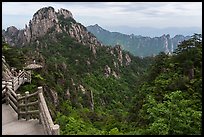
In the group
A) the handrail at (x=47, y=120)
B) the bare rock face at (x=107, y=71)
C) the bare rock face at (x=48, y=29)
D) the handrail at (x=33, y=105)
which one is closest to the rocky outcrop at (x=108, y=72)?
the bare rock face at (x=107, y=71)

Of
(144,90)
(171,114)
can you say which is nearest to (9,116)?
(171,114)

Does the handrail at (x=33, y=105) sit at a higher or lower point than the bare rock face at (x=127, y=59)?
higher

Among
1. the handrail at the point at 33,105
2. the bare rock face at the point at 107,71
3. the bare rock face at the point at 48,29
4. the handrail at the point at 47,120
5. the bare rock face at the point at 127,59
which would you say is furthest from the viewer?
the bare rock face at the point at 127,59

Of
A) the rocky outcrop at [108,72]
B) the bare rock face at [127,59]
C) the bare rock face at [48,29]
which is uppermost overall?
the bare rock face at [48,29]

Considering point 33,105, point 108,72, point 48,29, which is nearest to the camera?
point 33,105

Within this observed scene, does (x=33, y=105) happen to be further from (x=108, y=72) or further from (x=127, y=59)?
(x=127, y=59)

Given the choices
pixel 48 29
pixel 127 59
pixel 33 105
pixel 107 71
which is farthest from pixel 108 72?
pixel 33 105

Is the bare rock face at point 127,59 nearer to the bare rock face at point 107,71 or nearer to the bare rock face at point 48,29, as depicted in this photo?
the bare rock face at point 48,29

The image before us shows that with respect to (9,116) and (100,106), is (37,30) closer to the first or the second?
(100,106)

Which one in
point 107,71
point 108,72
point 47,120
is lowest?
point 108,72

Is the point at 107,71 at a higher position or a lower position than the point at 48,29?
lower

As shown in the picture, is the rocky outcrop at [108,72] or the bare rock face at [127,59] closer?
the rocky outcrop at [108,72]

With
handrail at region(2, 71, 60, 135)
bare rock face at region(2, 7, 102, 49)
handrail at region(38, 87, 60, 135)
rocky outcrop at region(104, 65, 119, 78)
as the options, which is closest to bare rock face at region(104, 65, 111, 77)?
rocky outcrop at region(104, 65, 119, 78)

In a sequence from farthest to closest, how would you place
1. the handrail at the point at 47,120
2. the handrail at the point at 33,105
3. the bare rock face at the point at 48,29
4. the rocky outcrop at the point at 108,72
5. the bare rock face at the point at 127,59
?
the bare rock face at the point at 127,59 → the bare rock face at the point at 48,29 → the rocky outcrop at the point at 108,72 → the handrail at the point at 33,105 → the handrail at the point at 47,120
